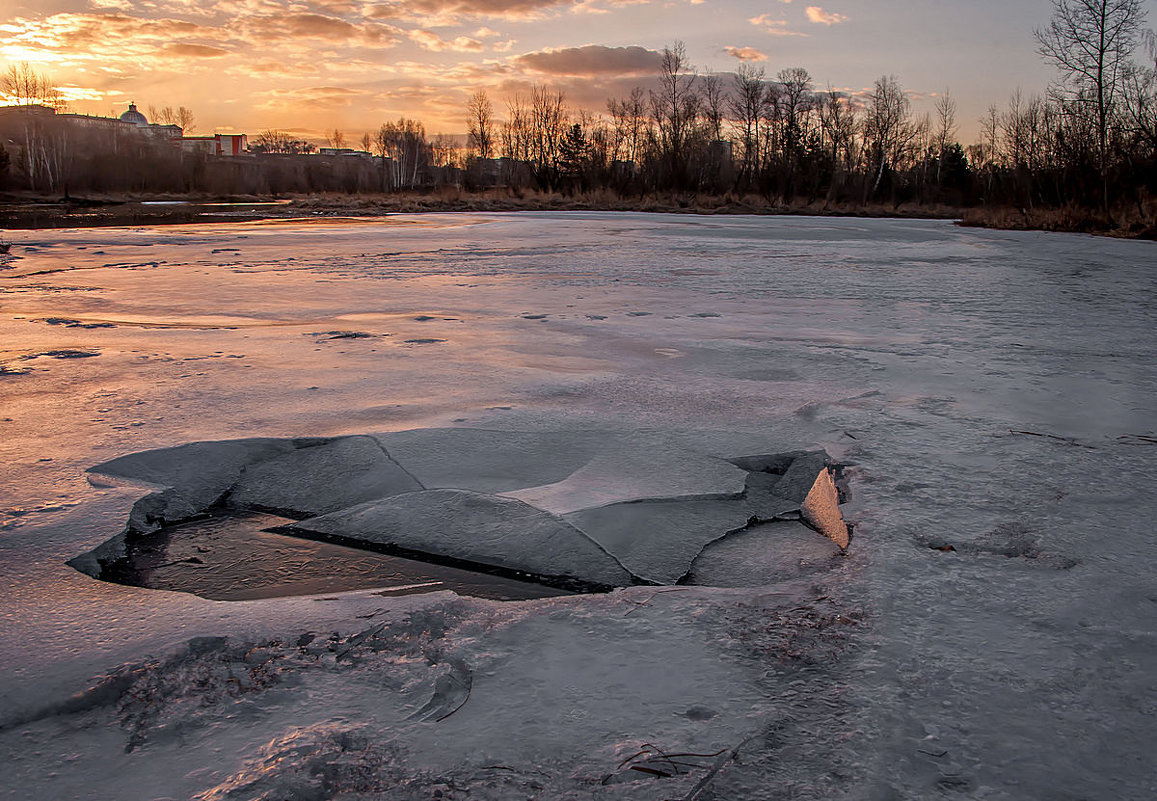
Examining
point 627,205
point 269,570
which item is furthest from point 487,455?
point 627,205

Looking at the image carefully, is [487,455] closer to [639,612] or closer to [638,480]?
[638,480]

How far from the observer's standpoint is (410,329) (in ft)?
15.9

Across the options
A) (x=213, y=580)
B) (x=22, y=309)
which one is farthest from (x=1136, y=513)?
(x=22, y=309)

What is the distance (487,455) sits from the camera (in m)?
2.53

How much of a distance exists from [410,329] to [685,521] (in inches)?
125

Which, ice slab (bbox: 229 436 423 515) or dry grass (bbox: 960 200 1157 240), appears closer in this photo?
ice slab (bbox: 229 436 423 515)

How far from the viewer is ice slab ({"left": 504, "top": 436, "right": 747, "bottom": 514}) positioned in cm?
217

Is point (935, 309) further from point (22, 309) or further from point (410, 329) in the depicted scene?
point (22, 309)

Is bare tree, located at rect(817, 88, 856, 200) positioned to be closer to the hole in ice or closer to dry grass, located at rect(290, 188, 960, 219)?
dry grass, located at rect(290, 188, 960, 219)

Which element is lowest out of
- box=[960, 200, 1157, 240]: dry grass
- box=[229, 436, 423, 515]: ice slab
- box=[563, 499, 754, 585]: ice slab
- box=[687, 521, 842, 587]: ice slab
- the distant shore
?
box=[687, 521, 842, 587]: ice slab

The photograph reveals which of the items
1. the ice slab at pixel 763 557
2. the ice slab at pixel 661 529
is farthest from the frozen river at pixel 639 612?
the ice slab at pixel 661 529

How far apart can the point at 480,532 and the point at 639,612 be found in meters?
0.55

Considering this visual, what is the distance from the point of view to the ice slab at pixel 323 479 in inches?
88.3

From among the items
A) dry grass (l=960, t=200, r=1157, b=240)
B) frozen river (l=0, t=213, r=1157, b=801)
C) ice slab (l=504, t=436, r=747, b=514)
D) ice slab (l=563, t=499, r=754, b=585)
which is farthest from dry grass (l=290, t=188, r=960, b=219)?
ice slab (l=563, t=499, r=754, b=585)
